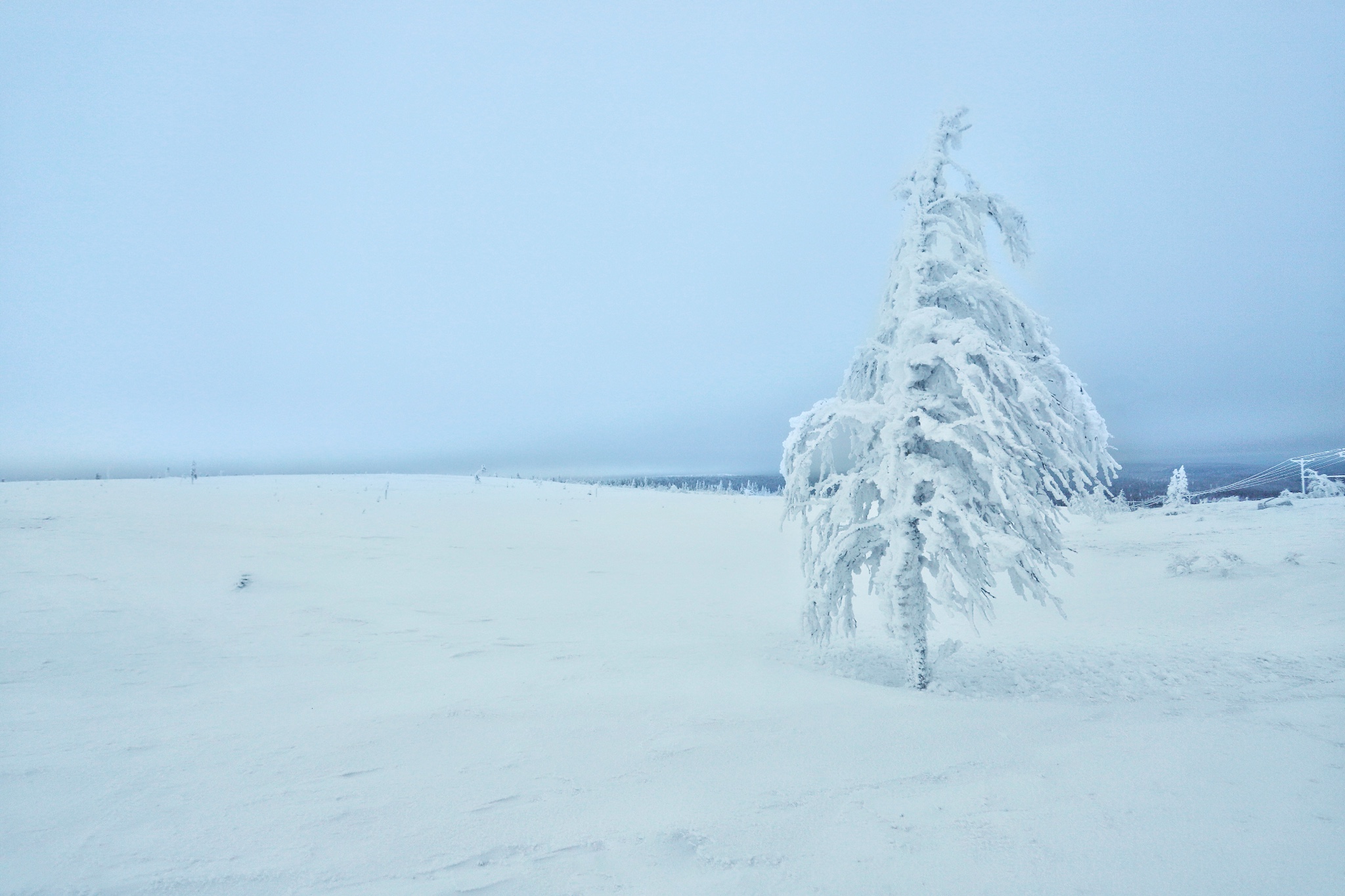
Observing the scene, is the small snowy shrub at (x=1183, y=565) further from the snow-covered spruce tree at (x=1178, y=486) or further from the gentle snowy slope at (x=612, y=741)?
the snow-covered spruce tree at (x=1178, y=486)

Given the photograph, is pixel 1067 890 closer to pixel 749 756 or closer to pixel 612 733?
pixel 749 756

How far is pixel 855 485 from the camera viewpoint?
843 cm

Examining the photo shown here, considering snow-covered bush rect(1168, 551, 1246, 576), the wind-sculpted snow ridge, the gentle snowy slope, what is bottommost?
the wind-sculpted snow ridge

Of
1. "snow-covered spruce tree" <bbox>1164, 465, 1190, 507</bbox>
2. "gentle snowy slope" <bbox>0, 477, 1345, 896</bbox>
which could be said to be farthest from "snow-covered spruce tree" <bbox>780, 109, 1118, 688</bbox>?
"snow-covered spruce tree" <bbox>1164, 465, 1190, 507</bbox>

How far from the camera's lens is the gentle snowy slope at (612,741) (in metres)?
3.76

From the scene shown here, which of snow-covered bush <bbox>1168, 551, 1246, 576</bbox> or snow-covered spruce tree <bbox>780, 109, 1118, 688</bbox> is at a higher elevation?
snow-covered spruce tree <bbox>780, 109, 1118, 688</bbox>

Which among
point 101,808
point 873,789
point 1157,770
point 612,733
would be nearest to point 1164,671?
point 1157,770

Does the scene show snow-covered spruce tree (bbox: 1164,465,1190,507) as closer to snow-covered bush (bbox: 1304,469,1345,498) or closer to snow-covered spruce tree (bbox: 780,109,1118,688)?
snow-covered bush (bbox: 1304,469,1345,498)

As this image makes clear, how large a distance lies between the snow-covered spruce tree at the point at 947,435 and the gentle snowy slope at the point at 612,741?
1.65m

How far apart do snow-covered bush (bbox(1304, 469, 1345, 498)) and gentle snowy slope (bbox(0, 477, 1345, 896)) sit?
28407mm

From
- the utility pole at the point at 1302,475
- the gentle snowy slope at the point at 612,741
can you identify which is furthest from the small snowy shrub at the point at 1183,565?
the utility pole at the point at 1302,475

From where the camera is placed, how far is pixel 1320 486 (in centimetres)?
3447

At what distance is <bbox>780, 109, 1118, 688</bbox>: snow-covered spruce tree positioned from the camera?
7.62 metres

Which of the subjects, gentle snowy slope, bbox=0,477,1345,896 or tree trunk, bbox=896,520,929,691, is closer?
gentle snowy slope, bbox=0,477,1345,896
